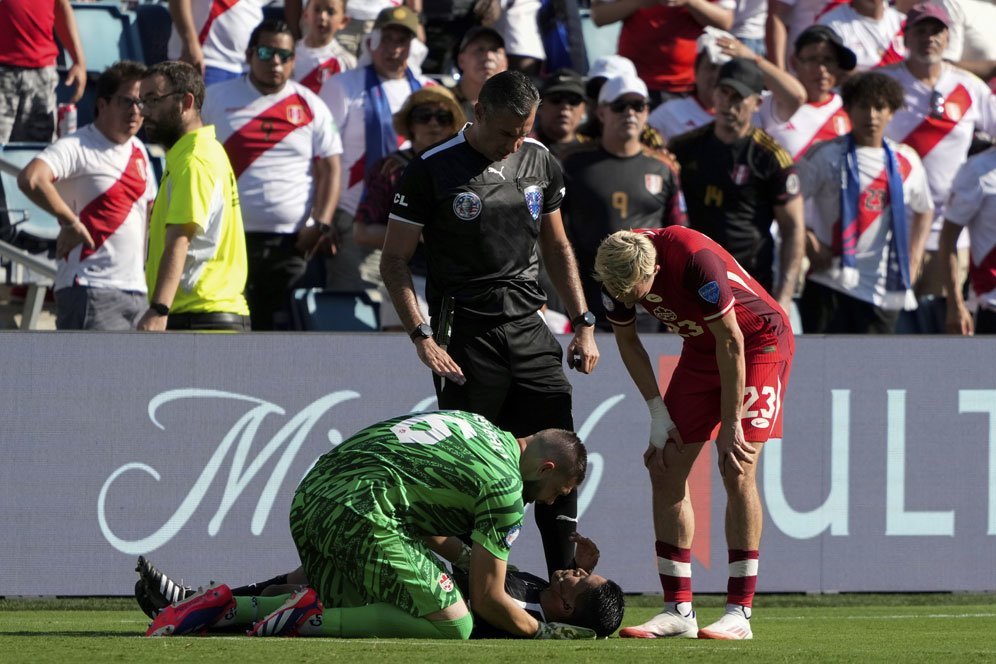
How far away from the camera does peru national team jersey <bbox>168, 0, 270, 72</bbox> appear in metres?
11.4

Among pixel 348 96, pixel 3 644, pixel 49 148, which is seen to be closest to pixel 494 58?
pixel 348 96

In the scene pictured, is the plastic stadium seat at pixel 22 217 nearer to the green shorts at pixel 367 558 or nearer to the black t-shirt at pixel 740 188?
the black t-shirt at pixel 740 188

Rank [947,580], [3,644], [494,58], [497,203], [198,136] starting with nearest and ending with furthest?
[3,644] → [497,203] → [198,136] → [947,580] → [494,58]

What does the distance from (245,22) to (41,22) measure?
1420 millimetres

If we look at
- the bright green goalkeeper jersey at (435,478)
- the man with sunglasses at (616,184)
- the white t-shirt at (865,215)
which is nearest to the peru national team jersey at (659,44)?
the white t-shirt at (865,215)

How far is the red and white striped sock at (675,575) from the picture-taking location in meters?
6.79

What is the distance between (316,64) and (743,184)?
3372 millimetres

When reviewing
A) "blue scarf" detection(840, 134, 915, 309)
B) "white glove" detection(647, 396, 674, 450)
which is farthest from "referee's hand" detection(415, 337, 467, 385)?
"blue scarf" detection(840, 134, 915, 309)

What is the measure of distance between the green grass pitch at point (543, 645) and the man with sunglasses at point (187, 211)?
5.30ft

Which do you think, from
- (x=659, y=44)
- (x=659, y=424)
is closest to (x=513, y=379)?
(x=659, y=424)

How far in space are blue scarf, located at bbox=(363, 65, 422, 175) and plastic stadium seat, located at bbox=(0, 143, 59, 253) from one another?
6.93 ft

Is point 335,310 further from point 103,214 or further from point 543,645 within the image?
point 543,645

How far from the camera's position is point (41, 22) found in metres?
10.9

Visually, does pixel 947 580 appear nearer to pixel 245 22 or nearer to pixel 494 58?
pixel 494 58
